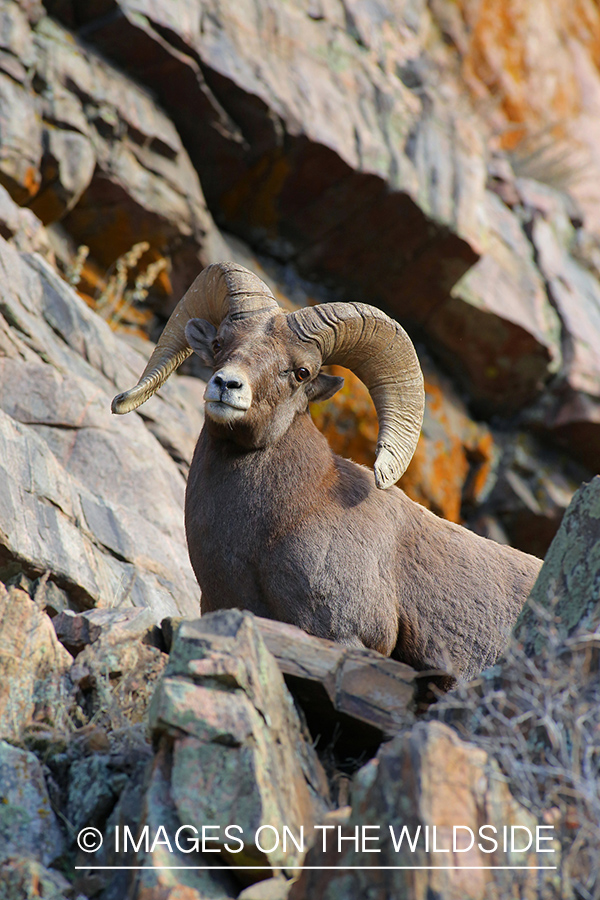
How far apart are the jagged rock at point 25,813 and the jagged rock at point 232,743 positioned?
1.95ft

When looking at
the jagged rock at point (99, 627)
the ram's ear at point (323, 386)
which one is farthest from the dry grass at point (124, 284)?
the jagged rock at point (99, 627)

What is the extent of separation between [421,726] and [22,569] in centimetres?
360

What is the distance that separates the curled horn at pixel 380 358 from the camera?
683 cm

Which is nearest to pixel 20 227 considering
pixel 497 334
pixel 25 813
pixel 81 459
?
pixel 81 459

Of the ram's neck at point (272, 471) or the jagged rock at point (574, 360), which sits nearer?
the ram's neck at point (272, 471)

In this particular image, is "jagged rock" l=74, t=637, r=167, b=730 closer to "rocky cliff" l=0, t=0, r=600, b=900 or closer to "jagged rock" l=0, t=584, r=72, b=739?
"rocky cliff" l=0, t=0, r=600, b=900

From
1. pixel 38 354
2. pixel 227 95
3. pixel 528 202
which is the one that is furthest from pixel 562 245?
pixel 38 354

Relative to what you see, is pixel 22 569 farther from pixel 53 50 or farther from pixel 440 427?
pixel 440 427

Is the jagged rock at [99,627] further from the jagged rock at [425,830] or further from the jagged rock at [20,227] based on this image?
the jagged rock at [20,227]

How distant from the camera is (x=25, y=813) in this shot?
3.72m

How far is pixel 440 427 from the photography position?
14.9 meters

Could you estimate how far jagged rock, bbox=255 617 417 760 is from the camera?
169 inches

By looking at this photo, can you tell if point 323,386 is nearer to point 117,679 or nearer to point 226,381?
point 226,381

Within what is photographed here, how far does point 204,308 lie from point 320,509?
6.87 feet
